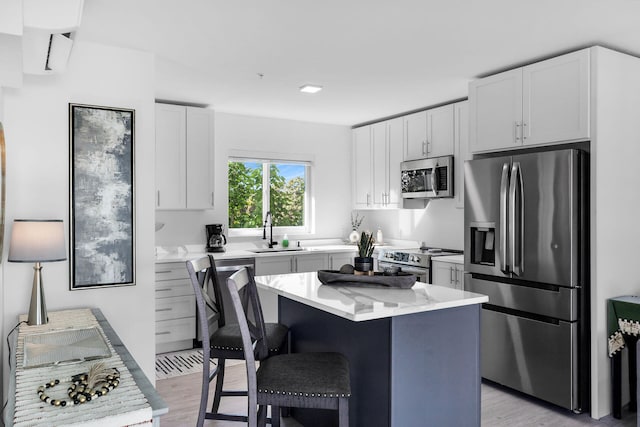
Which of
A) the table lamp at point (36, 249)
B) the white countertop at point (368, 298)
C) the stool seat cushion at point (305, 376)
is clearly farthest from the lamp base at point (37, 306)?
the stool seat cushion at point (305, 376)

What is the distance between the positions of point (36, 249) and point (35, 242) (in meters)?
0.04

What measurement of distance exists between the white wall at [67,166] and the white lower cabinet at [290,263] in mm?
1797

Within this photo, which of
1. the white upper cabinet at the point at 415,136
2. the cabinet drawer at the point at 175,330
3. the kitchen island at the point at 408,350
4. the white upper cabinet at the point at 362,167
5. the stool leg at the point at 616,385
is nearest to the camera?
the kitchen island at the point at 408,350

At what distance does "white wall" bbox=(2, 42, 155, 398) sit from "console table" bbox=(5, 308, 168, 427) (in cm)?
98

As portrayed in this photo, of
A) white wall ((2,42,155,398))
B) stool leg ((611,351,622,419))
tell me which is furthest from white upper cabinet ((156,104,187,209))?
stool leg ((611,351,622,419))

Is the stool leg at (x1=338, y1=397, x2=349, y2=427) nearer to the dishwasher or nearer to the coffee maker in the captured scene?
the dishwasher

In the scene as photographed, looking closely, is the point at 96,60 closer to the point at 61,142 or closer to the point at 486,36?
the point at 61,142

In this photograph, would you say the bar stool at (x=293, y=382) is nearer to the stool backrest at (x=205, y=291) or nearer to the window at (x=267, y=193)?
the stool backrest at (x=205, y=291)

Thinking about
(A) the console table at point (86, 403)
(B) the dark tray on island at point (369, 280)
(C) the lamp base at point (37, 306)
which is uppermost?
(B) the dark tray on island at point (369, 280)

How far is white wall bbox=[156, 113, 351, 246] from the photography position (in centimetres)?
523

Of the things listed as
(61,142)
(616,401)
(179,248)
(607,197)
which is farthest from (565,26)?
(179,248)

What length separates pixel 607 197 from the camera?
10.6 feet

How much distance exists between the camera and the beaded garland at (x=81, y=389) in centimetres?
152

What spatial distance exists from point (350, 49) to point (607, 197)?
201 centimetres
